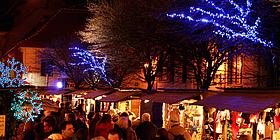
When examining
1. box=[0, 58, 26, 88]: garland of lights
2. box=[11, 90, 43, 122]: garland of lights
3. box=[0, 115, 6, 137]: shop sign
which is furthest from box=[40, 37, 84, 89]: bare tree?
box=[0, 115, 6, 137]: shop sign

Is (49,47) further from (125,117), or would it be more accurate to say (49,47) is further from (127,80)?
(125,117)

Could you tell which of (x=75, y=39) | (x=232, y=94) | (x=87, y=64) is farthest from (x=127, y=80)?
(x=232, y=94)

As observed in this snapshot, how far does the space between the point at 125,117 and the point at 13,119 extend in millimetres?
3130

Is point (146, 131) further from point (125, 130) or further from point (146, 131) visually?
point (125, 130)

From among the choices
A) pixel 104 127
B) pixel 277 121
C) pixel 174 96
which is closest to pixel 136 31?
Answer: pixel 174 96

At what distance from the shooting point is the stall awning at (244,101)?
10617mm

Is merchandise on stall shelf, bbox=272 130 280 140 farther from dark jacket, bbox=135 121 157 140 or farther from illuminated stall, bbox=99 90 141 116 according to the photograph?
illuminated stall, bbox=99 90 141 116

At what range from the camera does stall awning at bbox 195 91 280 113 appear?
1062 cm

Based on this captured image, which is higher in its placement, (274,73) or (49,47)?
(49,47)

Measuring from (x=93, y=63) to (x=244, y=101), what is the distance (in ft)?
77.9

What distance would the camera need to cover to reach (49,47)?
4344 cm

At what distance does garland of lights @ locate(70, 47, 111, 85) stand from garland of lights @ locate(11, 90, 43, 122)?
20302mm

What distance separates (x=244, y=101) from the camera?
11719 millimetres

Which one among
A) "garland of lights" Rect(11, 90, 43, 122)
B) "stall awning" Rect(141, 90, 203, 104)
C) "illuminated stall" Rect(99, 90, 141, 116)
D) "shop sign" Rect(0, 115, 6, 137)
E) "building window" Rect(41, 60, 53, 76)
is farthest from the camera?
"building window" Rect(41, 60, 53, 76)
